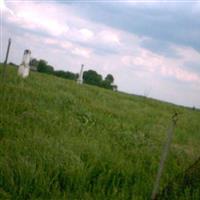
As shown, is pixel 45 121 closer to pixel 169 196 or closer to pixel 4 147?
pixel 4 147

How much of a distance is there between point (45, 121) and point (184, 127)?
529 centimetres

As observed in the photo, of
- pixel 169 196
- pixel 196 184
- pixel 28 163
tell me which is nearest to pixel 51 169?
pixel 28 163

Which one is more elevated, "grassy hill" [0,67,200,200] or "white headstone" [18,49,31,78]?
"white headstone" [18,49,31,78]

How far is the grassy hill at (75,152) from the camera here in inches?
195

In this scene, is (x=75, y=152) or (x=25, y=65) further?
(x=25, y=65)

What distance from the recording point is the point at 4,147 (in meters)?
5.52

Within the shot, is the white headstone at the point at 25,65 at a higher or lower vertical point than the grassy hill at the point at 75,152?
higher

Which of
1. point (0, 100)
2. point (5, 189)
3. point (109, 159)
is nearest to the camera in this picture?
point (5, 189)

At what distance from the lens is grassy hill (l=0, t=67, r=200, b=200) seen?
4.95 metres

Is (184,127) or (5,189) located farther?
(184,127)

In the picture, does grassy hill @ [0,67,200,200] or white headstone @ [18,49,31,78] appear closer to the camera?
grassy hill @ [0,67,200,200]

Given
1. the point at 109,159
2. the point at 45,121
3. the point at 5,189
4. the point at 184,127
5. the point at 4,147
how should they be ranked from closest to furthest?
the point at 5,189 < the point at 4,147 < the point at 109,159 < the point at 45,121 < the point at 184,127

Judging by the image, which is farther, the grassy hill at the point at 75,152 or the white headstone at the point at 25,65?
the white headstone at the point at 25,65

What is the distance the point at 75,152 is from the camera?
19.8 ft
